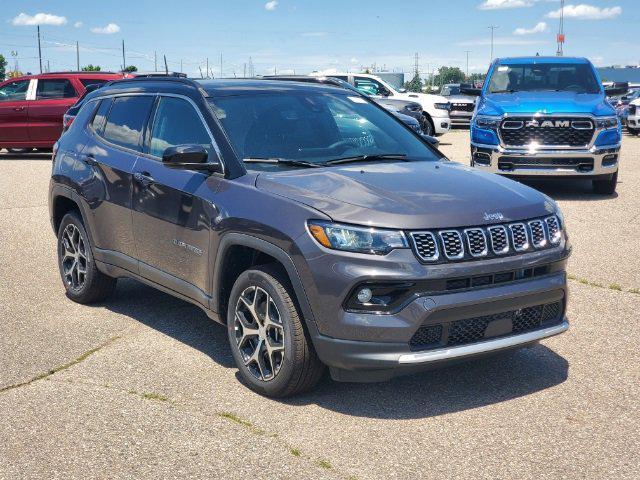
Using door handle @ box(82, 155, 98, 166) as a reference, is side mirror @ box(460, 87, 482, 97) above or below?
above

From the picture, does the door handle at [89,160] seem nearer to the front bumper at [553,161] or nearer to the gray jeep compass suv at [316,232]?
the gray jeep compass suv at [316,232]

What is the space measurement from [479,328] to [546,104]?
321 inches

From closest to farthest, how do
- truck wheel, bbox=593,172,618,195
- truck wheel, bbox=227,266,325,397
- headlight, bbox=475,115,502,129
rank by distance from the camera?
truck wheel, bbox=227,266,325,397, headlight, bbox=475,115,502,129, truck wheel, bbox=593,172,618,195

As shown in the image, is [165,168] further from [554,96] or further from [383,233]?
[554,96]

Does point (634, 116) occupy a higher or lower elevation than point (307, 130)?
lower

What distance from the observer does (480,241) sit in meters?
4.34

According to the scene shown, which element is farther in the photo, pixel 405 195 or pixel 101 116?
pixel 101 116

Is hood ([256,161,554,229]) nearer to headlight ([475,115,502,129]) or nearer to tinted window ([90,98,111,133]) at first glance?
tinted window ([90,98,111,133])

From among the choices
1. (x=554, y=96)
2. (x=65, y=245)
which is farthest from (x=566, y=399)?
(x=554, y=96)

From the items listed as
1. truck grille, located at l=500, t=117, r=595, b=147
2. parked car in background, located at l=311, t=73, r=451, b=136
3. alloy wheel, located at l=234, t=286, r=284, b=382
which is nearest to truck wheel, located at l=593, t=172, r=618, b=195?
truck grille, located at l=500, t=117, r=595, b=147

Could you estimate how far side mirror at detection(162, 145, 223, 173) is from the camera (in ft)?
16.3

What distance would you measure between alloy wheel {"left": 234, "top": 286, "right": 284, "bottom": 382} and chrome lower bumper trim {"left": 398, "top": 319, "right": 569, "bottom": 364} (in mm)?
753

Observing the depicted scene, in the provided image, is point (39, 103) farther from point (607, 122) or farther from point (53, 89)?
point (607, 122)

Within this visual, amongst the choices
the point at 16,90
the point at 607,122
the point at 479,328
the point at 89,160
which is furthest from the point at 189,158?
the point at 16,90
